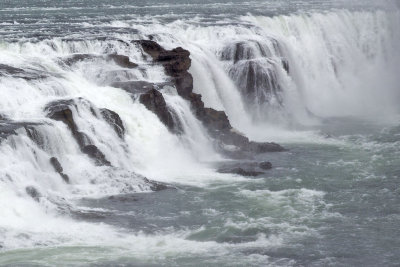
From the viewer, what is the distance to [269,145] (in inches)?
1265

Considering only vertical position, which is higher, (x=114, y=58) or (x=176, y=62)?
(x=176, y=62)

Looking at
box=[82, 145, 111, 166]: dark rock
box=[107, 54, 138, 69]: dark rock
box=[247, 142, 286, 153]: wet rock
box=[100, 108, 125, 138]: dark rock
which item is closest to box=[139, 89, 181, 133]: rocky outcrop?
box=[100, 108, 125, 138]: dark rock

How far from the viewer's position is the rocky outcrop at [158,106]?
3020cm

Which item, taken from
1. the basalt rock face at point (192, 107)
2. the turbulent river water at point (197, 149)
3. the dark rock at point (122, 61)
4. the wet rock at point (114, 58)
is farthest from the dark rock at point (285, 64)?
the dark rock at point (122, 61)

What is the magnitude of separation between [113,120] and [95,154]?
2.19 metres

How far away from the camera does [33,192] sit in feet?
75.4

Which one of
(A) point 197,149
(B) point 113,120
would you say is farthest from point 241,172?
(B) point 113,120

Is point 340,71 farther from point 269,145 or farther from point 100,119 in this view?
point 100,119

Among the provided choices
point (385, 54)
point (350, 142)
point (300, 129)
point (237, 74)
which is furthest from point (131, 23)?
point (385, 54)

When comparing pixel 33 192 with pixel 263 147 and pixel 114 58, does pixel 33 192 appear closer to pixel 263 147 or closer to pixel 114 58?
pixel 114 58

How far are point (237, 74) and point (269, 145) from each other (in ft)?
22.1

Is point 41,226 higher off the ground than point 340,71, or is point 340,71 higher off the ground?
point 340,71

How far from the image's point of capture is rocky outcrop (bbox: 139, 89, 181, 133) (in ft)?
99.1

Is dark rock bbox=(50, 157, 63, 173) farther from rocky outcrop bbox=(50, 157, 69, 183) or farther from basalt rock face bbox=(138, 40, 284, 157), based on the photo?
basalt rock face bbox=(138, 40, 284, 157)
